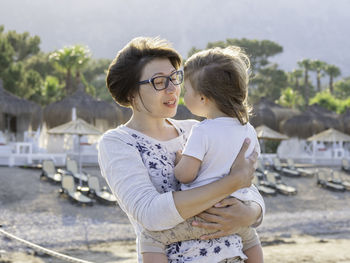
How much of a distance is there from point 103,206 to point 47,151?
8.85m

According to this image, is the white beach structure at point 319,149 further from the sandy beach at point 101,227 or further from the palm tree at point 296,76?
the palm tree at point 296,76

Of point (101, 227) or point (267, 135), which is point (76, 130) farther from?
point (267, 135)

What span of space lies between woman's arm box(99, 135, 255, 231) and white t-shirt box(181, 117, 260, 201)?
48 millimetres

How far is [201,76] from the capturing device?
182 centimetres

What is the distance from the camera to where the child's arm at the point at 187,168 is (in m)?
1.74

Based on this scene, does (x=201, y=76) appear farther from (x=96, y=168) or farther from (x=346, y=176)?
(x=346, y=176)

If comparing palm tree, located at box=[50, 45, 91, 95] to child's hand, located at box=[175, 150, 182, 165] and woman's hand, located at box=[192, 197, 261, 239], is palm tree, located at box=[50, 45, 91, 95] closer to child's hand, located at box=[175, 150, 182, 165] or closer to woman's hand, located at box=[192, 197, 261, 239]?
child's hand, located at box=[175, 150, 182, 165]

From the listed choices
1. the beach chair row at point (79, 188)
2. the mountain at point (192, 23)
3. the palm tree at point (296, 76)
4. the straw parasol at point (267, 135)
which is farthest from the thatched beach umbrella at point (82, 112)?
the mountain at point (192, 23)

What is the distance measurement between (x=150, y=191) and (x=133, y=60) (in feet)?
1.57

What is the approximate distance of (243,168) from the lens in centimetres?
175

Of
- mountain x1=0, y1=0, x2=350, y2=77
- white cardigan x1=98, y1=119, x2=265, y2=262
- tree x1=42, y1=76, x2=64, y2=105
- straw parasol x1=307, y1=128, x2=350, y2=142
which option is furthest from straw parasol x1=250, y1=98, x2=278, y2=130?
mountain x1=0, y1=0, x2=350, y2=77

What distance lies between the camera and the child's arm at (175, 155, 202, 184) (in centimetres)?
174

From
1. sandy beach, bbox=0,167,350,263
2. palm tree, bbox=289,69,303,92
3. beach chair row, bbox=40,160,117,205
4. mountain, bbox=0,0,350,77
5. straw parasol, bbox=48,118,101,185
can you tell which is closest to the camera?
sandy beach, bbox=0,167,350,263

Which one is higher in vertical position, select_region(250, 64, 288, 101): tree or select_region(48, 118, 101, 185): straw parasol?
select_region(250, 64, 288, 101): tree
